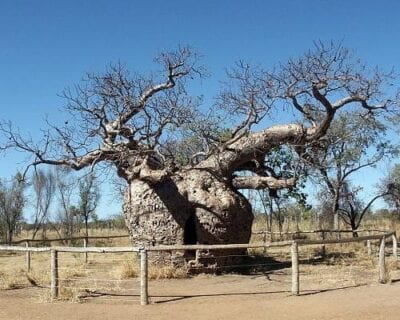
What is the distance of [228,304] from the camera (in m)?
10.6

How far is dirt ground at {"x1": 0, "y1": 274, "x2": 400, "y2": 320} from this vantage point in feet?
31.7

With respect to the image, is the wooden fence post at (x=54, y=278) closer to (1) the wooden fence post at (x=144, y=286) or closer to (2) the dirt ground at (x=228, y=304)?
(2) the dirt ground at (x=228, y=304)

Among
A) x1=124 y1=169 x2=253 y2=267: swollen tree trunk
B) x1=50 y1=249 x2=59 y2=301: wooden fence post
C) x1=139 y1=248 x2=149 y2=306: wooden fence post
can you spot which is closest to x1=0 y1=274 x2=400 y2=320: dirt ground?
x1=139 y1=248 x2=149 y2=306: wooden fence post

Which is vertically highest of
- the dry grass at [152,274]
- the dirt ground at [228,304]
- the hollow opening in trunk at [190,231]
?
the hollow opening in trunk at [190,231]

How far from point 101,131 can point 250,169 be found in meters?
5.19

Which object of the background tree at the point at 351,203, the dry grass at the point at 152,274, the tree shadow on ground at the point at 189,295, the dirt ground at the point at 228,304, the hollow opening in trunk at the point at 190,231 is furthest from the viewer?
the background tree at the point at 351,203

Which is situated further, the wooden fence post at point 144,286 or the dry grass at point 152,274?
the dry grass at point 152,274

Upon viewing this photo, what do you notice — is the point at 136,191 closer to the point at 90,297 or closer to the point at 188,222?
the point at 188,222

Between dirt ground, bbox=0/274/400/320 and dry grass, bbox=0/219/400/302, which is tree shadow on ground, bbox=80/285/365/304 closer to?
dirt ground, bbox=0/274/400/320

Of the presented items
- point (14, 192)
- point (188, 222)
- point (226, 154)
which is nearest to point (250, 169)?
point (226, 154)

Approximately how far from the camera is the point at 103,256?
74.4ft

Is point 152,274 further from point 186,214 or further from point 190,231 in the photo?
point 190,231

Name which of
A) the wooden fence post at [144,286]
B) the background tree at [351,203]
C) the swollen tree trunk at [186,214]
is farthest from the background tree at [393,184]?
Result: the wooden fence post at [144,286]

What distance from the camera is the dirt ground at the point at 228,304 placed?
31.7 ft
